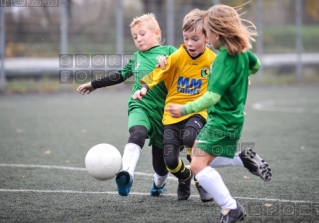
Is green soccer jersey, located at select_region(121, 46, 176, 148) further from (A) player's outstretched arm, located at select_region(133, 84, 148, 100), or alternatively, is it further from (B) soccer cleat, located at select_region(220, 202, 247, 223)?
(B) soccer cleat, located at select_region(220, 202, 247, 223)

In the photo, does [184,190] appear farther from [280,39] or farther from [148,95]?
[280,39]

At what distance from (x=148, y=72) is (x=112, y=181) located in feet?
4.71

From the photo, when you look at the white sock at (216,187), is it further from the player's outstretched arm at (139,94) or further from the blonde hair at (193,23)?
the blonde hair at (193,23)

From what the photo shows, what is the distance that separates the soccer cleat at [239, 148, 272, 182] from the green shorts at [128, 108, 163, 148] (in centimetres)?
107

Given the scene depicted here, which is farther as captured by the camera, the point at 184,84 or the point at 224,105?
the point at 184,84

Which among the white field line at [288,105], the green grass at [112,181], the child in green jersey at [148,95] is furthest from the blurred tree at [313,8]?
the child in green jersey at [148,95]

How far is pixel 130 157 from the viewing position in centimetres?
491

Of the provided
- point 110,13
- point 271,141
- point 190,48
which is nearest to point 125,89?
point 110,13

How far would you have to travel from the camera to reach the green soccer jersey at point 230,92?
4125mm

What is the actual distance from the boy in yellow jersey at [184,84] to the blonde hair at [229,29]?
71 centimetres

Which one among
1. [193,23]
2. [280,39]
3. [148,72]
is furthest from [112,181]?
[280,39]

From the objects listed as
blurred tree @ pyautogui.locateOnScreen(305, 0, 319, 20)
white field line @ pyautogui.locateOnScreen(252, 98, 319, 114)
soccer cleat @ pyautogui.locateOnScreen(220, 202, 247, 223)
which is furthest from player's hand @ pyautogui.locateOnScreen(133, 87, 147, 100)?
blurred tree @ pyautogui.locateOnScreen(305, 0, 319, 20)

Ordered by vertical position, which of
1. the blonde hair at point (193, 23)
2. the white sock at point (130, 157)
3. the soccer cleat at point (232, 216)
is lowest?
the soccer cleat at point (232, 216)

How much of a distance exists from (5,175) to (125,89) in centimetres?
1230
